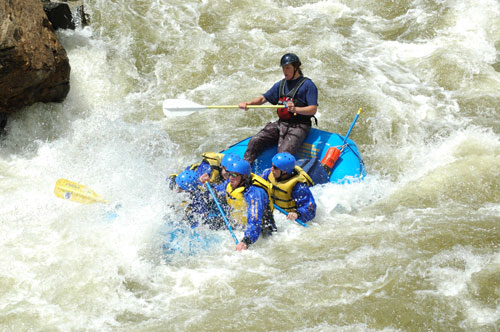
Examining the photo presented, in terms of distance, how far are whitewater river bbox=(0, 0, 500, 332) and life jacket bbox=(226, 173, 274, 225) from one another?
28cm

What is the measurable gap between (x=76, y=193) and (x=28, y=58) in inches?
86.0

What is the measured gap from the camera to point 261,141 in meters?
6.23

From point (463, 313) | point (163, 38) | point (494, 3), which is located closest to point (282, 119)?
point (463, 313)

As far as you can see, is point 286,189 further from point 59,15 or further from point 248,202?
point 59,15

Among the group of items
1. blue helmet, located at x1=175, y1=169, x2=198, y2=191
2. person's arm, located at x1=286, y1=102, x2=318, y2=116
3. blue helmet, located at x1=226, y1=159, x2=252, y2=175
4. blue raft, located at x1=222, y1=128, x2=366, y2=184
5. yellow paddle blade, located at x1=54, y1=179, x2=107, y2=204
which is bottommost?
yellow paddle blade, located at x1=54, y1=179, x2=107, y2=204

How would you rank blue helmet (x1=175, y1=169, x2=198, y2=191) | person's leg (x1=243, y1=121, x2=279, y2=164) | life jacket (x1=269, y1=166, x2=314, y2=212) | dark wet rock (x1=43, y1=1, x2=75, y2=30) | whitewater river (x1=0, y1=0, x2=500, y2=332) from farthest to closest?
dark wet rock (x1=43, y1=1, x2=75, y2=30) → person's leg (x1=243, y1=121, x2=279, y2=164) → life jacket (x1=269, y1=166, x2=314, y2=212) → blue helmet (x1=175, y1=169, x2=198, y2=191) → whitewater river (x1=0, y1=0, x2=500, y2=332)

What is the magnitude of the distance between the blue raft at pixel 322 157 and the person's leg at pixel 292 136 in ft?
0.53

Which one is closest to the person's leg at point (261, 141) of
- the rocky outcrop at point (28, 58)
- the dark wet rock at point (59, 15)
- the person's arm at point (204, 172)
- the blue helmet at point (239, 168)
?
the person's arm at point (204, 172)

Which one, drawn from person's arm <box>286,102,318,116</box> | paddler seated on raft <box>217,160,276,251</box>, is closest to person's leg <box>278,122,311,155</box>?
person's arm <box>286,102,318,116</box>

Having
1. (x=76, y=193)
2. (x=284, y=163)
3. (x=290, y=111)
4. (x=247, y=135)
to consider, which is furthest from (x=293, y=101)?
(x=76, y=193)

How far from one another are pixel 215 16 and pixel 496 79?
5.20 meters

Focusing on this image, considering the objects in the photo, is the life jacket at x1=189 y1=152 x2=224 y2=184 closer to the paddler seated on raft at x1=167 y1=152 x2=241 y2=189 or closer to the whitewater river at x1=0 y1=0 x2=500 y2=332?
the paddler seated on raft at x1=167 y1=152 x2=241 y2=189

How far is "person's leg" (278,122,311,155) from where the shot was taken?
6051mm

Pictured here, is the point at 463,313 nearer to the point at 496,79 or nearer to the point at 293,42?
the point at 496,79
